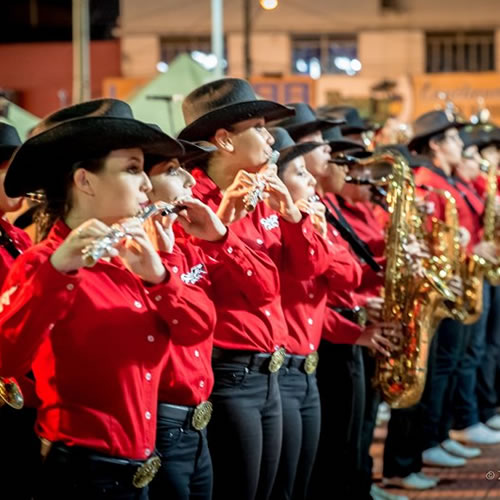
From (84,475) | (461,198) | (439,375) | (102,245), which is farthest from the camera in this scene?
(461,198)

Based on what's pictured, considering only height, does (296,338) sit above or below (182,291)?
below

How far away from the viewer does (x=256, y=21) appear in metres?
33.8

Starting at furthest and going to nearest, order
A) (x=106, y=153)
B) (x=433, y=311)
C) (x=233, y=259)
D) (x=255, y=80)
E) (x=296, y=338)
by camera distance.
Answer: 1. (x=255, y=80)
2. (x=433, y=311)
3. (x=296, y=338)
4. (x=233, y=259)
5. (x=106, y=153)

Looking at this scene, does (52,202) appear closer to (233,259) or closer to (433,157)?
(233,259)

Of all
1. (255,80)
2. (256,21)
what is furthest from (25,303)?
(256,21)

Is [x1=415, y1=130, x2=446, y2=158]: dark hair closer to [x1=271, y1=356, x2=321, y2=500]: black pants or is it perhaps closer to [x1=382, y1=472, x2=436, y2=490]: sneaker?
[x1=382, y1=472, x2=436, y2=490]: sneaker

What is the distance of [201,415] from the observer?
4203mm

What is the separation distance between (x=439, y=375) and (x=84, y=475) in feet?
16.3

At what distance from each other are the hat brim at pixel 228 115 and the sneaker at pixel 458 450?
4300 mm

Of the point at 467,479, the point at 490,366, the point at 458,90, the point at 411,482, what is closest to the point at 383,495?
the point at 411,482

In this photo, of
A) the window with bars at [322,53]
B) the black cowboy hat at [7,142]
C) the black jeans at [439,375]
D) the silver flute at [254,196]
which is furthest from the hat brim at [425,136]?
the window with bars at [322,53]

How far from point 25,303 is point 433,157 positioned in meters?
6.17

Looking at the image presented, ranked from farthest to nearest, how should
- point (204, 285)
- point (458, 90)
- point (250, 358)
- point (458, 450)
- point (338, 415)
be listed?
point (458, 90), point (458, 450), point (338, 415), point (250, 358), point (204, 285)

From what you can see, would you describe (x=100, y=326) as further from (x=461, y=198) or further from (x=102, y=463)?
(x=461, y=198)
